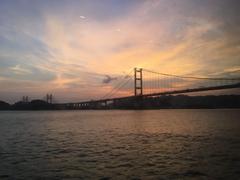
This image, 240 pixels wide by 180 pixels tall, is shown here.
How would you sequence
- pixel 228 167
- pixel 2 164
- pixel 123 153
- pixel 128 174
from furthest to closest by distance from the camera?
pixel 123 153 < pixel 2 164 < pixel 228 167 < pixel 128 174

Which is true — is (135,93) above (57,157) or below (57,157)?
above

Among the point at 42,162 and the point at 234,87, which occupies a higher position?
the point at 234,87

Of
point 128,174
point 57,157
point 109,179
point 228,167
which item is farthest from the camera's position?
point 57,157

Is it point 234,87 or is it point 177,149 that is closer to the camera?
point 177,149

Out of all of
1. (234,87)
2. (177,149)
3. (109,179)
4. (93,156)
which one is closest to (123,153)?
(93,156)

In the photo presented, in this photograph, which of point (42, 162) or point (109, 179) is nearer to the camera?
point (109, 179)

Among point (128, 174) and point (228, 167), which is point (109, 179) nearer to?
point (128, 174)

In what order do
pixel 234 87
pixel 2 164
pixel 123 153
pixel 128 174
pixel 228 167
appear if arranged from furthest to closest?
pixel 234 87, pixel 123 153, pixel 2 164, pixel 228 167, pixel 128 174

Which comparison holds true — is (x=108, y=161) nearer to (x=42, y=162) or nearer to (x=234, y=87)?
(x=42, y=162)

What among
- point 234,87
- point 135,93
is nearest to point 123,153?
point 234,87
